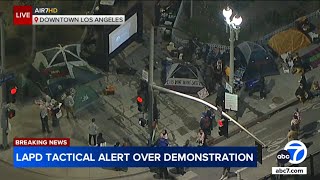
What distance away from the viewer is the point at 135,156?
46.1m

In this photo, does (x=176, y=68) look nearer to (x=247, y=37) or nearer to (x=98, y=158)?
(x=247, y=37)

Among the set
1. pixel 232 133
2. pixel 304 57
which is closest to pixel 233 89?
pixel 232 133

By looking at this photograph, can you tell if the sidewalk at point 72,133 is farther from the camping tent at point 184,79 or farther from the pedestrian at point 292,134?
the pedestrian at point 292,134

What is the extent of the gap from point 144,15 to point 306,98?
11.5 metres

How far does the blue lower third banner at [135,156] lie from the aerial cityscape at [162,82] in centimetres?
24

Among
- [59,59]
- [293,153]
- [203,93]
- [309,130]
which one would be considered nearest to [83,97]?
[59,59]

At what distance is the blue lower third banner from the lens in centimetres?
4572

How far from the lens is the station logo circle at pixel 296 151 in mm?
47094

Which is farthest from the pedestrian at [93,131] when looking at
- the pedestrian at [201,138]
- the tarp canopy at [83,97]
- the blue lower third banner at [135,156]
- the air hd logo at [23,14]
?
the air hd logo at [23,14]

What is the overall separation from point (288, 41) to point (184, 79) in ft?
20.0

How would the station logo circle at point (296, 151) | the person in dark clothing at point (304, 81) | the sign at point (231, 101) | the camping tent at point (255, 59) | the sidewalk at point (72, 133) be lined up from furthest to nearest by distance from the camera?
the camping tent at point (255, 59) → the person in dark clothing at point (304, 81) → the sign at point (231, 101) → the sidewalk at point (72, 133) → the station logo circle at point (296, 151)

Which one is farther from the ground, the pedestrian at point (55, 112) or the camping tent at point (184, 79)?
the camping tent at point (184, 79)
